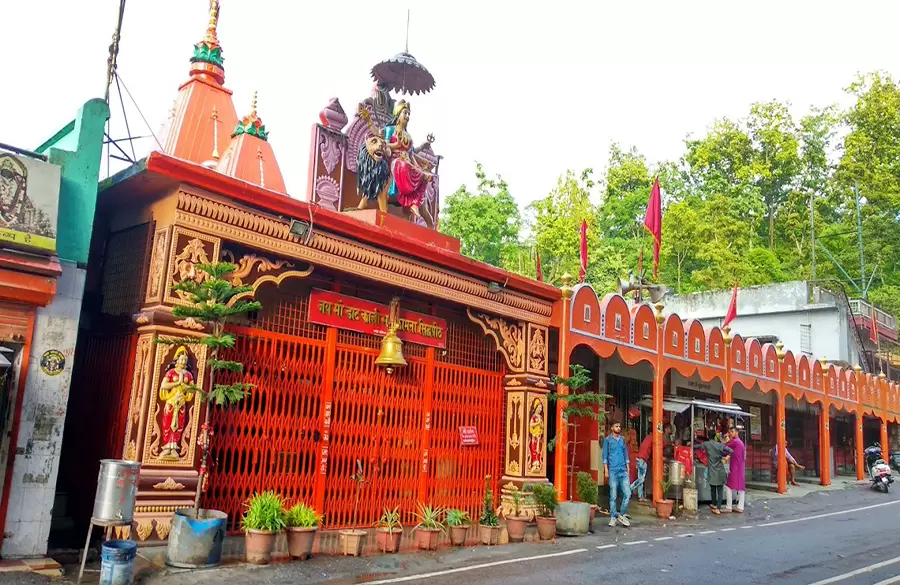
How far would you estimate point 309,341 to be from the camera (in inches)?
389

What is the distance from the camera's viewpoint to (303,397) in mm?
9688

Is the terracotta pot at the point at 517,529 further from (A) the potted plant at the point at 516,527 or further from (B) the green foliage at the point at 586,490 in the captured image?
(B) the green foliage at the point at 586,490

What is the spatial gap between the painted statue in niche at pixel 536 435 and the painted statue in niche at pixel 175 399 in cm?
673

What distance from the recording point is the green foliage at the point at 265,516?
305 inches

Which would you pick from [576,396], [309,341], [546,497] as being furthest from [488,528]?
[309,341]

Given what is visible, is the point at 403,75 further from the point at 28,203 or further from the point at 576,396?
the point at 28,203

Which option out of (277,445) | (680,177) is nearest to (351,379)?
(277,445)

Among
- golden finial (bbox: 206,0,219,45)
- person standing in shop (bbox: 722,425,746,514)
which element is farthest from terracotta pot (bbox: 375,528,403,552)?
golden finial (bbox: 206,0,219,45)

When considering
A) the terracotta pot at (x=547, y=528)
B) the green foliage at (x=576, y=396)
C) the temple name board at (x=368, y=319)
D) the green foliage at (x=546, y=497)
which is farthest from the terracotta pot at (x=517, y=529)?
the temple name board at (x=368, y=319)

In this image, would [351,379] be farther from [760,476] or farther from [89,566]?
[760,476]

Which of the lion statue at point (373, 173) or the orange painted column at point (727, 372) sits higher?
the lion statue at point (373, 173)

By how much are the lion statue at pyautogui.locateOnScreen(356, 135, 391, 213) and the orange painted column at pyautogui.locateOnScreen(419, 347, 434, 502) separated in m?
2.59

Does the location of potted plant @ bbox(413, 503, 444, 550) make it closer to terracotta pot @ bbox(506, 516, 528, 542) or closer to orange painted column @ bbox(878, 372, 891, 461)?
Answer: terracotta pot @ bbox(506, 516, 528, 542)

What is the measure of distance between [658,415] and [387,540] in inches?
326
